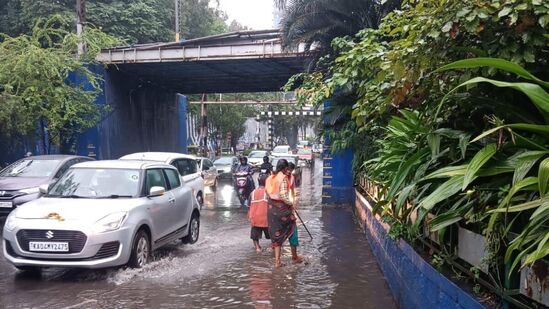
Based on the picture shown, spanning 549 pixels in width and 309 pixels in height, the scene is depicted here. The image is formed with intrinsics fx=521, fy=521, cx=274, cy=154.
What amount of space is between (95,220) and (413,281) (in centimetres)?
390

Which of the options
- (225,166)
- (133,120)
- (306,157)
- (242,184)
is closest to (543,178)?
(242,184)

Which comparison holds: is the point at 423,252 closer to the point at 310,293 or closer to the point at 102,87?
the point at 310,293

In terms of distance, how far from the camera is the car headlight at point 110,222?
6.46 meters

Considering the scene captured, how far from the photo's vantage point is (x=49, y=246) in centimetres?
641

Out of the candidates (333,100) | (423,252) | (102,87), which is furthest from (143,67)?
(423,252)

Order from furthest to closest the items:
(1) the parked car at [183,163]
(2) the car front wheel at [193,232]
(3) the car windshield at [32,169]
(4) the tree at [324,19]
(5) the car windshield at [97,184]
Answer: (4) the tree at [324,19] < (1) the parked car at [183,163] < (3) the car windshield at [32,169] < (2) the car front wheel at [193,232] < (5) the car windshield at [97,184]

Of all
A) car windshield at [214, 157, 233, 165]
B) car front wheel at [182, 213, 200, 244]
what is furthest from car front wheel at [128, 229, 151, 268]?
car windshield at [214, 157, 233, 165]

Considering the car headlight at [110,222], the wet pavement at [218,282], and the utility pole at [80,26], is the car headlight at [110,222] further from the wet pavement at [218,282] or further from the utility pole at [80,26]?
the utility pole at [80,26]

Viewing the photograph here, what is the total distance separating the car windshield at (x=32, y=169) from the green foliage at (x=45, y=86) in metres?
3.81

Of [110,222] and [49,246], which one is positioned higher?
[110,222]

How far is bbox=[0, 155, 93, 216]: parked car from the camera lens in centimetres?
1068

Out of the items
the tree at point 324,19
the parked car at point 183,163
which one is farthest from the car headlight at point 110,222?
the tree at point 324,19

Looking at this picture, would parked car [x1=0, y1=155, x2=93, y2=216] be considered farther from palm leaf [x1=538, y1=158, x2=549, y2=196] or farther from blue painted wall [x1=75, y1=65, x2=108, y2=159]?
palm leaf [x1=538, y1=158, x2=549, y2=196]

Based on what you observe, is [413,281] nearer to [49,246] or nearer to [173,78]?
[49,246]
